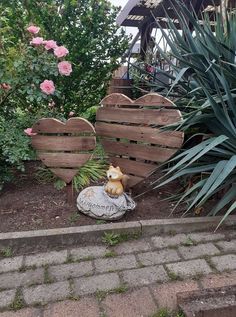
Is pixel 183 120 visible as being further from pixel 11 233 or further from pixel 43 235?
pixel 11 233

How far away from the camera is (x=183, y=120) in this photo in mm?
2729

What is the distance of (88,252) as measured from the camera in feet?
Result: 7.73

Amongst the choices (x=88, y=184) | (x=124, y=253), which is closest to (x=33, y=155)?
(x=88, y=184)

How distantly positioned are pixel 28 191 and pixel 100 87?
2.02 meters

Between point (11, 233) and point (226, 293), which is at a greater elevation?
point (226, 293)

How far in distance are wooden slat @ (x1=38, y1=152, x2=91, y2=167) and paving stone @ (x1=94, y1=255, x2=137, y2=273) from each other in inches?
34.9

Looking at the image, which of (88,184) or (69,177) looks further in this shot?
(88,184)

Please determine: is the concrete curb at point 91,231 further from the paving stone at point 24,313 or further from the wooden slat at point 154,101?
the wooden slat at point 154,101

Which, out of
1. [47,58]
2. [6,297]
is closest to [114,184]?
[6,297]

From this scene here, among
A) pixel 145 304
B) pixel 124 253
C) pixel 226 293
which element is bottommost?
pixel 124 253

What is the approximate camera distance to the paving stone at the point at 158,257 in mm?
2229

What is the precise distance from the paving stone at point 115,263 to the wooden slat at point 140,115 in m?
1.15

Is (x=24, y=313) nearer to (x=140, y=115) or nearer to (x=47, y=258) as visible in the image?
(x=47, y=258)

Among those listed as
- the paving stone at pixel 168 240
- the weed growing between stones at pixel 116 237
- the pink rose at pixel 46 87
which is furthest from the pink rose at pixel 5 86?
the paving stone at pixel 168 240
